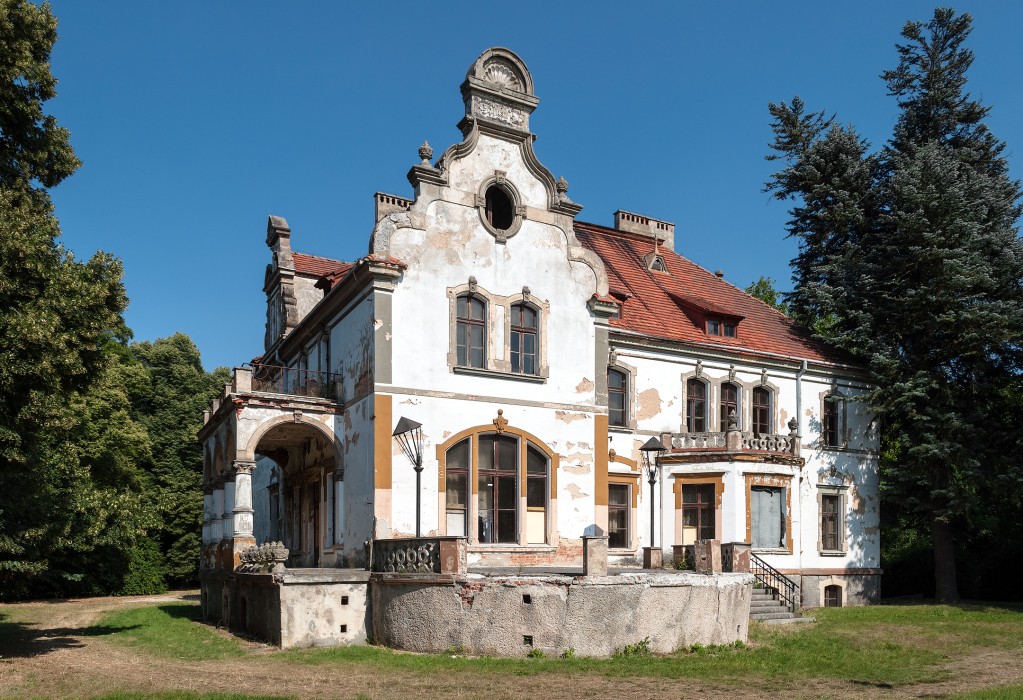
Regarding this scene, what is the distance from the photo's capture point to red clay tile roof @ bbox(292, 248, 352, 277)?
33.0 metres

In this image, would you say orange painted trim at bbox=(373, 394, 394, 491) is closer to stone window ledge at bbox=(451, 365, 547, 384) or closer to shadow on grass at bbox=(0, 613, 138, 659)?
stone window ledge at bbox=(451, 365, 547, 384)

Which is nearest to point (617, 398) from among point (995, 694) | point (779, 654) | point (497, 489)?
point (497, 489)

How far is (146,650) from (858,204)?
1029 inches

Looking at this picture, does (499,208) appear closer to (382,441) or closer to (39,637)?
(382,441)

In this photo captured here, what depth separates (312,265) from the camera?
33438 mm

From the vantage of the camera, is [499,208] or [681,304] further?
[681,304]

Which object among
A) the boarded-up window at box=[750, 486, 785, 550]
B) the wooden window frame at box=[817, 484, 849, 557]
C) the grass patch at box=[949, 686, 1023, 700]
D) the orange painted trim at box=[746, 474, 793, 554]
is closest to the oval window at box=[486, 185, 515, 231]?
the orange painted trim at box=[746, 474, 793, 554]

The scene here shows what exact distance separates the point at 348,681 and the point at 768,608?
1262 cm

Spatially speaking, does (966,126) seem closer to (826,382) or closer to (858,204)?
(858,204)

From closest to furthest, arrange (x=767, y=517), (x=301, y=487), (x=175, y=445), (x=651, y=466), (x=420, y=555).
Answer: (x=420, y=555), (x=651, y=466), (x=767, y=517), (x=301, y=487), (x=175, y=445)

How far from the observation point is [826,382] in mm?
30406

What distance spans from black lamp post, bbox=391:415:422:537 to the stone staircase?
871cm

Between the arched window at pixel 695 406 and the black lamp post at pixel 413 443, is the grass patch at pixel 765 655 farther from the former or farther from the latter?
the arched window at pixel 695 406

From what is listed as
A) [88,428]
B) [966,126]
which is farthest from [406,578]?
[966,126]
